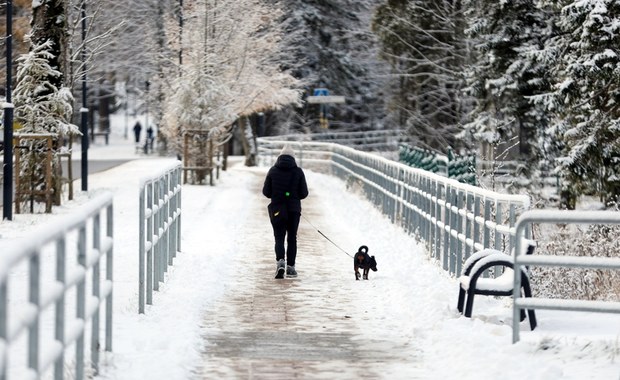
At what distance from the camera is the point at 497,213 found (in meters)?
12.6

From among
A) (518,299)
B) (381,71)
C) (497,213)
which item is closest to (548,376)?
(518,299)

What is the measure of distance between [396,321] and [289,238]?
3.82 meters

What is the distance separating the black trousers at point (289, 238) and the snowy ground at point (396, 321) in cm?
64

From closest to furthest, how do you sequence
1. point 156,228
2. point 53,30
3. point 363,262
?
point 156,228 → point 363,262 → point 53,30

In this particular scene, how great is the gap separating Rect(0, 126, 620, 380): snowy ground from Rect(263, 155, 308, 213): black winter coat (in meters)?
1.02

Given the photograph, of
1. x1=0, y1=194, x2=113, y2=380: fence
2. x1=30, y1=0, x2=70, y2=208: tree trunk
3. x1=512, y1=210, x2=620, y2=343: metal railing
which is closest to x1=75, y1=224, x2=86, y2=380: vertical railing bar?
x1=0, y1=194, x2=113, y2=380: fence

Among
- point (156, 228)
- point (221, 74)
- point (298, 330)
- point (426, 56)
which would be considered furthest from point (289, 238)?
point (426, 56)

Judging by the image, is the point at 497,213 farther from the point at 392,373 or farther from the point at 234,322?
the point at 392,373

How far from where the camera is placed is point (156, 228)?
1264 centimetres

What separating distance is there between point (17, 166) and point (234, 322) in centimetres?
1295

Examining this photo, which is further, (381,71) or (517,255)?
(381,71)

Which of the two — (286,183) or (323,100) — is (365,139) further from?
(286,183)

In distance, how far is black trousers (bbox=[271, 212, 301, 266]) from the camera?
15.2 m

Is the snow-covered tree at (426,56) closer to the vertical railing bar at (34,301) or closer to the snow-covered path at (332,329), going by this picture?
the snow-covered path at (332,329)
